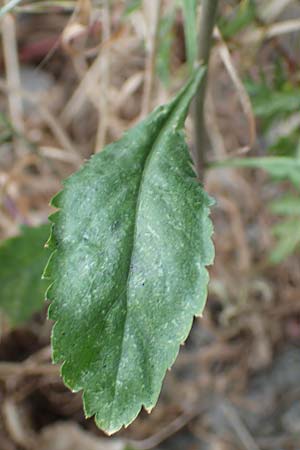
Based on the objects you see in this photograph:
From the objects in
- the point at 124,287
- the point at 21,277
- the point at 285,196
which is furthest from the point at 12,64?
the point at 124,287

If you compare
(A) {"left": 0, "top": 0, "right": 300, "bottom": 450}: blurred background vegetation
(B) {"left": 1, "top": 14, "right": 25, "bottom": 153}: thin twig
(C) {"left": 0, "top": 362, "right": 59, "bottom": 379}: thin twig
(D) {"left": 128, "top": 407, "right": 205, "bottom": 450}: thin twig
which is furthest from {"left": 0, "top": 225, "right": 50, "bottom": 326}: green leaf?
(B) {"left": 1, "top": 14, "right": 25, "bottom": 153}: thin twig

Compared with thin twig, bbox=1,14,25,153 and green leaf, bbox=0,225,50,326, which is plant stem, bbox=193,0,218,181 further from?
thin twig, bbox=1,14,25,153

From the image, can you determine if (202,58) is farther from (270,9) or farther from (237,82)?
(270,9)

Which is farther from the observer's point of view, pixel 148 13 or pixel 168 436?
pixel 168 436

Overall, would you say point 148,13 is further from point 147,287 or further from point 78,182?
point 147,287

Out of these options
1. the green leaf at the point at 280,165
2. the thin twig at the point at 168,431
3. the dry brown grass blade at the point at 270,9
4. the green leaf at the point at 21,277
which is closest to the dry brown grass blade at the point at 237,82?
the green leaf at the point at 280,165

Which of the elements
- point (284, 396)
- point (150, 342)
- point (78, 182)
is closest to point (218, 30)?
point (78, 182)
